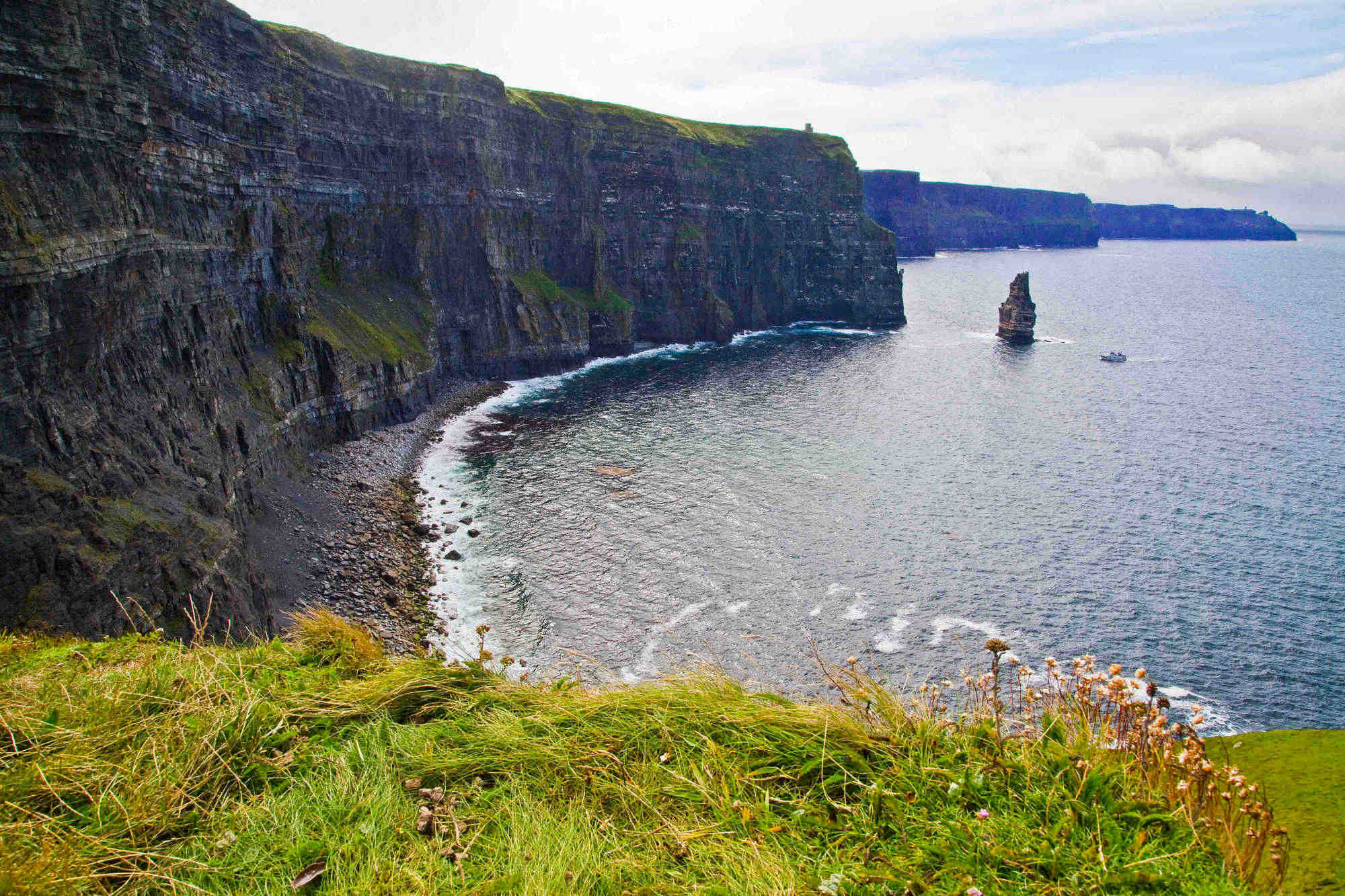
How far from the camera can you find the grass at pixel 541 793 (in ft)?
18.4

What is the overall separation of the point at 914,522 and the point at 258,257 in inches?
1641

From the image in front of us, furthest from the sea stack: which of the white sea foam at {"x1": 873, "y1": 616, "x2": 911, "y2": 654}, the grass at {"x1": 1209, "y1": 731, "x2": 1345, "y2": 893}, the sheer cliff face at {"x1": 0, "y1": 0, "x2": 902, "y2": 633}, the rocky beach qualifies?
the grass at {"x1": 1209, "y1": 731, "x2": 1345, "y2": 893}

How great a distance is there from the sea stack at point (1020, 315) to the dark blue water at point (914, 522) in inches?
750

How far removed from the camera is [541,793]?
6781 millimetres

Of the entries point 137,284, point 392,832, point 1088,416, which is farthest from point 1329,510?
point 137,284

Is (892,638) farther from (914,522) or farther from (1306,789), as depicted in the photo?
(1306,789)

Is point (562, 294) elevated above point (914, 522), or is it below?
above

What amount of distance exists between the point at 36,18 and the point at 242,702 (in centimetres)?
2818

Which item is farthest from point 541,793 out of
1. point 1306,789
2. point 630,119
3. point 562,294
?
point 630,119

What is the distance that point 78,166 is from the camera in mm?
26672

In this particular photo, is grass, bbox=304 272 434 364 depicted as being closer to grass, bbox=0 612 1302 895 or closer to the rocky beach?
the rocky beach

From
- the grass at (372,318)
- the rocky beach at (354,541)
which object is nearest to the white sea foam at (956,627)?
the rocky beach at (354,541)

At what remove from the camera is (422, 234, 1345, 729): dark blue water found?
3266 centimetres

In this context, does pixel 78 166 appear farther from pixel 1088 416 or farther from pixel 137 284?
pixel 1088 416
